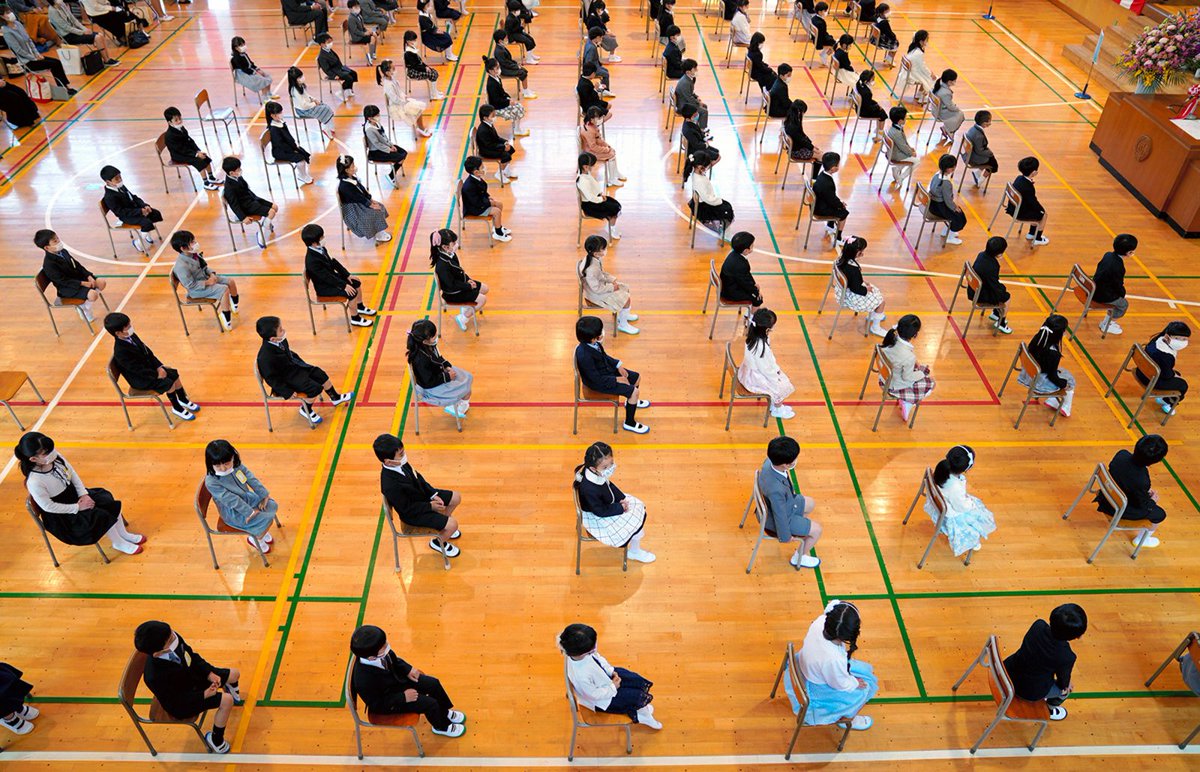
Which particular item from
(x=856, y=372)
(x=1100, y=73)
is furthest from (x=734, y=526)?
(x=1100, y=73)

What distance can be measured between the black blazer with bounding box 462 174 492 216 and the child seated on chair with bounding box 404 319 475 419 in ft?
12.1

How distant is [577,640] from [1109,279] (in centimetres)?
915

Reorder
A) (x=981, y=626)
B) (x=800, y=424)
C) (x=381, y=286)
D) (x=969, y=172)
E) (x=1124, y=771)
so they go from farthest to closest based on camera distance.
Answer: (x=969, y=172), (x=381, y=286), (x=800, y=424), (x=981, y=626), (x=1124, y=771)

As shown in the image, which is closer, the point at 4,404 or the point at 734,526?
the point at 734,526

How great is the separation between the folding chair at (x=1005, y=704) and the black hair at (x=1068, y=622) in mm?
489

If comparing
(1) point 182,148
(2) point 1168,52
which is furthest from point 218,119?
(2) point 1168,52

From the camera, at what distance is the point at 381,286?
40.7 feet

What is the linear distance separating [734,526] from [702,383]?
239 centimetres

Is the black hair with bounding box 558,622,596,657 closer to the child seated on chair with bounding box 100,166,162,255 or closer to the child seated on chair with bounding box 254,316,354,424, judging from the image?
the child seated on chair with bounding box 254,316,354,424

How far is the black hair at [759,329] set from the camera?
9.21 metres

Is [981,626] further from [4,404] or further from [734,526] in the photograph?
[4,404]

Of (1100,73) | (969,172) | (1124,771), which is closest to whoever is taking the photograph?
(1124,771)

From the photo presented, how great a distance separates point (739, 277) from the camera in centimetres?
1086

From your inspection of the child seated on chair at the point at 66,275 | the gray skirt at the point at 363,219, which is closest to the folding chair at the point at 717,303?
the gray skirt at the point at 363,219
